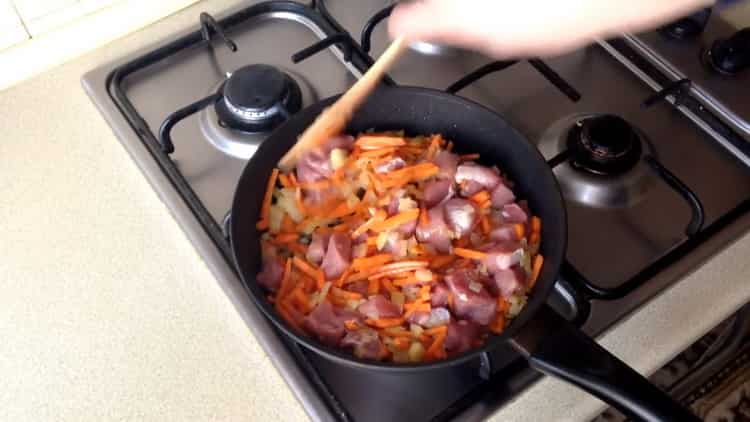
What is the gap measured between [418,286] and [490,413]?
4.9 inches

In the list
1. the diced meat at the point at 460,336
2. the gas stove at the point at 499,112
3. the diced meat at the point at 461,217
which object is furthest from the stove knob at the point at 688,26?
the diced meat at the point at 460,336

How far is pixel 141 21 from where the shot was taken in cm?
93

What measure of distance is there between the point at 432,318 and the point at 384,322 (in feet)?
0.14

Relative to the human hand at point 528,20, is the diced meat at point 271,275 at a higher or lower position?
lower

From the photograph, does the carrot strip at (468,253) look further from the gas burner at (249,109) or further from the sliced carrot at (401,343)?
the gas burner at (249,109)

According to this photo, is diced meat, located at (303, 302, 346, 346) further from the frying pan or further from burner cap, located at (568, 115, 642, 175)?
burner cap, located at (568, 115, 642, 175)

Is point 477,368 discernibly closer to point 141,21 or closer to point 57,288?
point 57,288

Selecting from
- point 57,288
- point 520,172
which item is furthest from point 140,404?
point 520,172

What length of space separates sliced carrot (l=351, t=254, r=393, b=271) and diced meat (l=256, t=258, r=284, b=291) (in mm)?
67

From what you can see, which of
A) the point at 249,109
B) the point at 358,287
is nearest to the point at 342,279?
the point at 358,287

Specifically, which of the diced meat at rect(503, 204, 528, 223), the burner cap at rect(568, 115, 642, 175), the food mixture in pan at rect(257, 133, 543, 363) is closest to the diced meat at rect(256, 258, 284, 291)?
the food mixture in pan at rect(257, 133, 543, 363)

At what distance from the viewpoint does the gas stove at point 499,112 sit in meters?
0.65

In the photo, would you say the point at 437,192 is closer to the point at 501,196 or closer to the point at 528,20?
the point at 501,196

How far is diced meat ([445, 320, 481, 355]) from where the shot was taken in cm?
62
